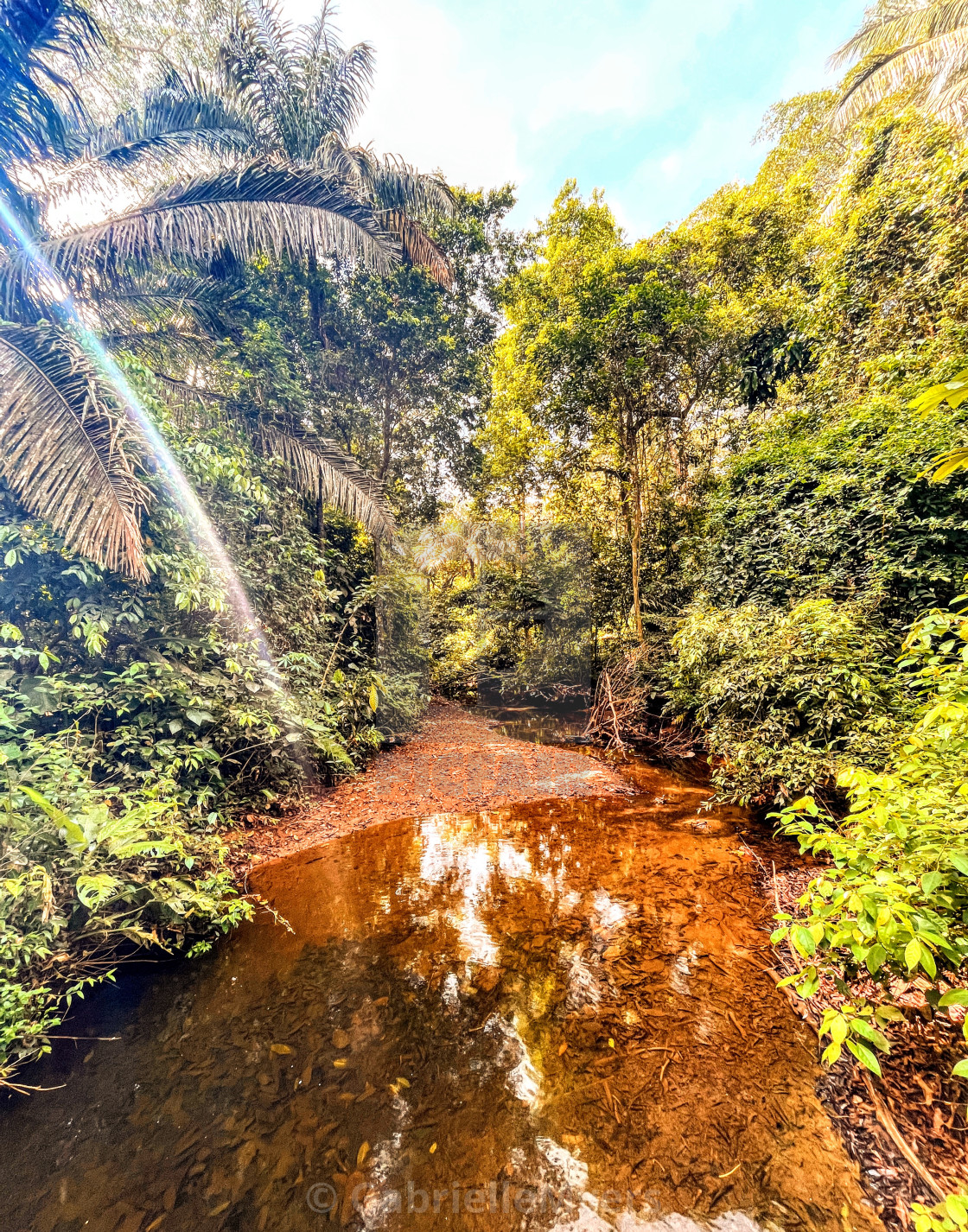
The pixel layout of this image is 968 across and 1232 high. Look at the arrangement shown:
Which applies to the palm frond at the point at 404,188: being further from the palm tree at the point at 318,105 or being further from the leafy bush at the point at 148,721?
the leafy bush at the point at 148,721

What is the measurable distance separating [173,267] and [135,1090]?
7.43 metres

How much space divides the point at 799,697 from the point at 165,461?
6486 mm

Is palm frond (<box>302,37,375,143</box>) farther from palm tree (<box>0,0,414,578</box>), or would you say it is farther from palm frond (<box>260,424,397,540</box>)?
palm frond (<box>260,424,397,540</box>)

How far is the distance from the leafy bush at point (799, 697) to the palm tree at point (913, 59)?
9.24 metres

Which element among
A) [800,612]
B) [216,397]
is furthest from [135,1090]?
[216,397]

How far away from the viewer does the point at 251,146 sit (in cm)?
533

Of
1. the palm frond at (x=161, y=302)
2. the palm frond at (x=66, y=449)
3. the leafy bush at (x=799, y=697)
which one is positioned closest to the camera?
the palm frond at (x=66, y=449)

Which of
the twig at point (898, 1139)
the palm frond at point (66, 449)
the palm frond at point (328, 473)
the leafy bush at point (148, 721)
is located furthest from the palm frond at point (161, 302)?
the twig at point (898, 1139)

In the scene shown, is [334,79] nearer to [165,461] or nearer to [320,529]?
[320,529]

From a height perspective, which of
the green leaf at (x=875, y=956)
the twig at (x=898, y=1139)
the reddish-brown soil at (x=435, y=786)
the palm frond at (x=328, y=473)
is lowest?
the reddish-brown soil at (x=435, y=786)

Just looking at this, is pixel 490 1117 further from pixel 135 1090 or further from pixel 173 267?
pixel 173 267

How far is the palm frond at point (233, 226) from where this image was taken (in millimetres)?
3869

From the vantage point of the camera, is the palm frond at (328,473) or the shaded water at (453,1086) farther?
the palm frond at (328,473)

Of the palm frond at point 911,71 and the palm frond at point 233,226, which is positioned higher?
the palm frond at point 911,71
